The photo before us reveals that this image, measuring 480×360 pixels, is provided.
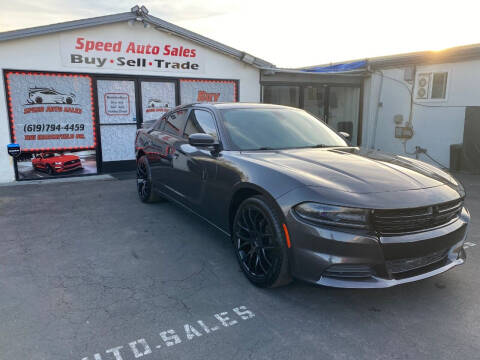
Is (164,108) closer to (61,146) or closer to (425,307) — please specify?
(61,146)

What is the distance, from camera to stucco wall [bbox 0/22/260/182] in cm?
732

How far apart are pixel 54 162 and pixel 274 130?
5.97 metres

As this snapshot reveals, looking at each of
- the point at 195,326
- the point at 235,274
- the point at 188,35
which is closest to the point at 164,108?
the point at 188,35

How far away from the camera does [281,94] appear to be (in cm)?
1068

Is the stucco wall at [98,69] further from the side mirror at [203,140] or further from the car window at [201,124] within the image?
the side mirror at [203,140]

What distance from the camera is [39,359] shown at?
226 cm

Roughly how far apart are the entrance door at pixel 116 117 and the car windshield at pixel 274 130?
17.2ft

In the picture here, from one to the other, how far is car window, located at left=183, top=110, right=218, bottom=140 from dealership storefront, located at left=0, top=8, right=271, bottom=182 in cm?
428

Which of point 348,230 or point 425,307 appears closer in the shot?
point 348,230

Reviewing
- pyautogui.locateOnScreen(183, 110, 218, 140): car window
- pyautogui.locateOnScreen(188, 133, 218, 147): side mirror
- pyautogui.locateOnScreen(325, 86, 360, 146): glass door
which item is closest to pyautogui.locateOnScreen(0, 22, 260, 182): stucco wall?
pyautogui.locateOnScreen(325, 86, 360, 146): glass door

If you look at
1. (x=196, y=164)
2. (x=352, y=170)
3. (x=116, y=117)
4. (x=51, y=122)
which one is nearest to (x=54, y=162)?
(x=51, y=122)

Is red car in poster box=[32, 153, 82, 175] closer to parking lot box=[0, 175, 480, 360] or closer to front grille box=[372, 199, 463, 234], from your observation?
parking lot box=[0, 175, 480, 360]

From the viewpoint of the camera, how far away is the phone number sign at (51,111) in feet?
24.5

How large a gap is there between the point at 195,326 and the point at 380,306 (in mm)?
1439
